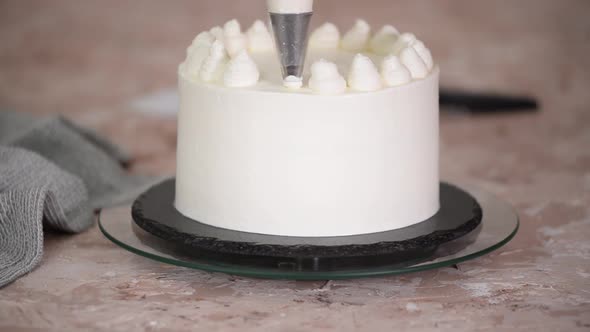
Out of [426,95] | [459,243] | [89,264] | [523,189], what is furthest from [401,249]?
[523,189]

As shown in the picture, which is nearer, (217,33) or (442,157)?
(217,33)

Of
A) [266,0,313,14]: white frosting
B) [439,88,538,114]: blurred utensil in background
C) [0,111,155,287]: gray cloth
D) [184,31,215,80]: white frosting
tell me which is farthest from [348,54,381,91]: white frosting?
[439,88,538,114]: blurred utensil in background

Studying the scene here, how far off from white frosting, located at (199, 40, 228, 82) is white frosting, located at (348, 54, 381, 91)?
19cm

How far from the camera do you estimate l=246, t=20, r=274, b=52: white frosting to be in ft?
5.38

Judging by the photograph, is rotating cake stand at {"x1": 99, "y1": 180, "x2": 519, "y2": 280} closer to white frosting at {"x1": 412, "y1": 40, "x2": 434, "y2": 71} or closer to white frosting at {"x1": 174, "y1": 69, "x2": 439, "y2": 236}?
white frosting at {"x1": 174, "y1": 69, "x2": 439, "y2": 236}

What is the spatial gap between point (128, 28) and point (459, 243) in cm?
196

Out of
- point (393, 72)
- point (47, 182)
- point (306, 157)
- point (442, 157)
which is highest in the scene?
point (393, 72)

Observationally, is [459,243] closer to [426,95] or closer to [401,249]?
[401,249]

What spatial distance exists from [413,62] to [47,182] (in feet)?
2.12

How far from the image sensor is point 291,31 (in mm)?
1451

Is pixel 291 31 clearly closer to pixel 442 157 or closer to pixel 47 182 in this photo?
pixel 47 182

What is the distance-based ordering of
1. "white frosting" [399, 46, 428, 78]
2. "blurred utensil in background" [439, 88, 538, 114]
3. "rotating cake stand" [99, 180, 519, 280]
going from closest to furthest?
"rotating cake stand" [99, 180, 519, 280] < "white frosting" [399, 46, 428, 78] < "blurred utensil in background" [439, 88, 538, 114]

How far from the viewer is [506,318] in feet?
4.51

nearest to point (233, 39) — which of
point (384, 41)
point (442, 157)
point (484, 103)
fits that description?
point (384, 41)
